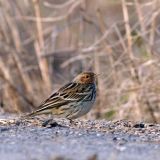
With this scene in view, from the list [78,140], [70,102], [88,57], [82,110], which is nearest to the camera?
[78,140]

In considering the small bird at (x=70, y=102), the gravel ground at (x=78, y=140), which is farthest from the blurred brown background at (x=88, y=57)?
the gravel ground at (x=78, y=140)

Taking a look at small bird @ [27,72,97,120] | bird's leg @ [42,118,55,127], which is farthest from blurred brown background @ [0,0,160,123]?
bird's leg @ [42,118,55,127]

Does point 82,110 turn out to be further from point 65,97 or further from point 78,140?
point 78,140

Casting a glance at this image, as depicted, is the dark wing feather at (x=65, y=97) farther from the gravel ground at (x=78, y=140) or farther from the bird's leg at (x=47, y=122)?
the bird's leg at (x=47, y=122)

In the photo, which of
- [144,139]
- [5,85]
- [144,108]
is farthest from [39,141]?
[5,85]

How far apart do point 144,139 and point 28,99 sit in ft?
18.0

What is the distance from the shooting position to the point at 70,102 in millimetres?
10953

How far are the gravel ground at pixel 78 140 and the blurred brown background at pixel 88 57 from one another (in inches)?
118

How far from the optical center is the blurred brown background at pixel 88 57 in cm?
1338

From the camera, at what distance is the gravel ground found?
7844mm

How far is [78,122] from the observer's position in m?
10.4

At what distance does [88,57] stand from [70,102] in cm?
328

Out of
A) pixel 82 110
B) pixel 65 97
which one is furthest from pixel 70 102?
pixel 82 110

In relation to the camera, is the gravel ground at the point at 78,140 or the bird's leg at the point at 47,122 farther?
the bird's leg at the point at 47,122
